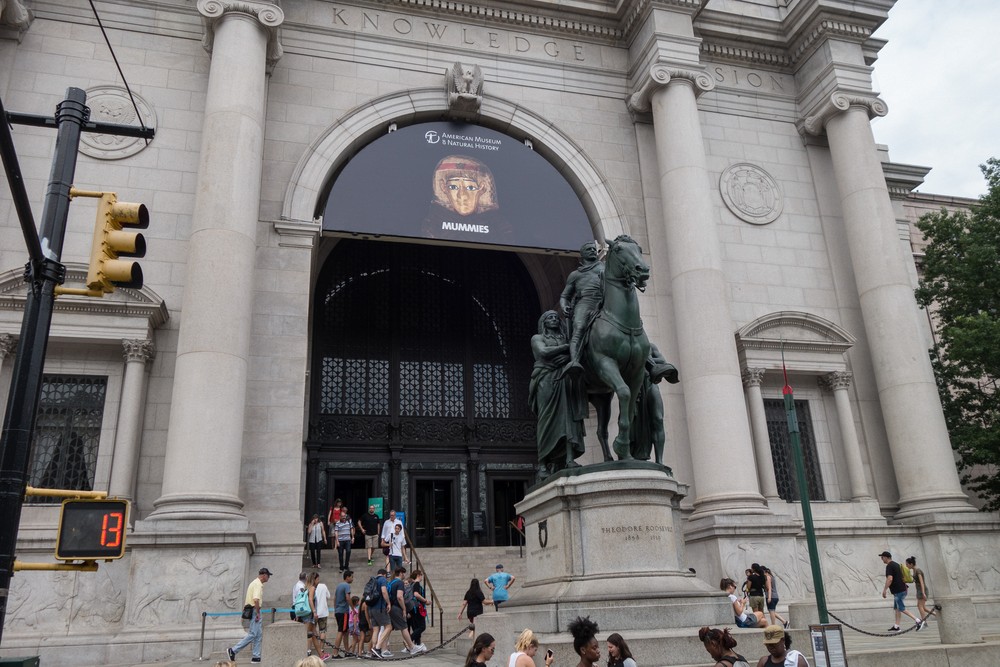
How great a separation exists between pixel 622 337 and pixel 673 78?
1279cm

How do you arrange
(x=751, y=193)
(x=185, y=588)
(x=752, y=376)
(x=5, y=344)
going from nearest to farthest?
(x=185, y=588)
(x=5, y=344)
(x=752, y=376)
(x=751, y=193)

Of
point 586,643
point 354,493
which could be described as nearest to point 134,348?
point 354,493

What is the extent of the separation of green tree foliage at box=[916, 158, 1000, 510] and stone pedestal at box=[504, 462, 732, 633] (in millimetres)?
13649

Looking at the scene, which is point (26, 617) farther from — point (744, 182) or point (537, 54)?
point (744, 182)

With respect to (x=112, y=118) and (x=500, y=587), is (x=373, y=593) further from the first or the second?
Answer: (x=112, y=118)

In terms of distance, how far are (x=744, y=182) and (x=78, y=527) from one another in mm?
20774

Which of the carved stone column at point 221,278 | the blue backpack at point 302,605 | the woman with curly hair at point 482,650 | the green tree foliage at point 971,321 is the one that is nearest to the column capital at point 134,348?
the carved stone column at point 221,278

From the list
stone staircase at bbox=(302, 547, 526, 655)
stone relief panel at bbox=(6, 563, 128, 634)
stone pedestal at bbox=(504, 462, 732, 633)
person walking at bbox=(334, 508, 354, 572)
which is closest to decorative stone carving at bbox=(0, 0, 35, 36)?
stone relief panel at bbox=(6, 563, 128, 634)

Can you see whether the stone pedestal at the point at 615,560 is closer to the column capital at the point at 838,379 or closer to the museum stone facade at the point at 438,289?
the museum stone facade at the point at 438,289

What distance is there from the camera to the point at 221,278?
16391mm

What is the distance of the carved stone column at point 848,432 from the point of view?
2000 centimetres

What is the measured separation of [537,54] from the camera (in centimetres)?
2275

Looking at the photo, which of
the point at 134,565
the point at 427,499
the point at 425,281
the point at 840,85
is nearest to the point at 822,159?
the point at 840,85

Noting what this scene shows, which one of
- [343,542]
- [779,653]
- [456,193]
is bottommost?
[779,653]
